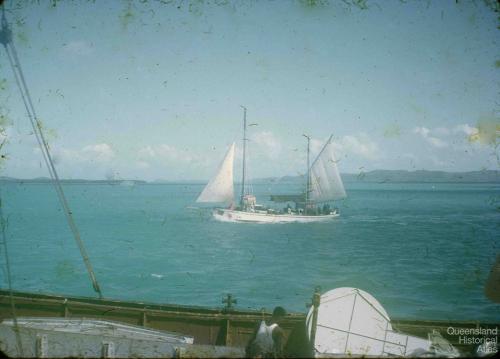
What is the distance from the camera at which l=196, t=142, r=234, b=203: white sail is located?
202ft

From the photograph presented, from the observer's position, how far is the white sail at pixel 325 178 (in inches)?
2522

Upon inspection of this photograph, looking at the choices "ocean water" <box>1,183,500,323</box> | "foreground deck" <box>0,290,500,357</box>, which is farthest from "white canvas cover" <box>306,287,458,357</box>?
"ocean water" <box>1,183,500,323</box>

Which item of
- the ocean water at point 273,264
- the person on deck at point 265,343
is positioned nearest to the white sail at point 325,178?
the ocean water at point 273,264

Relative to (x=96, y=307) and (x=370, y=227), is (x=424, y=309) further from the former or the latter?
(x=370, y=227)

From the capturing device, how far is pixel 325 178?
216 ft

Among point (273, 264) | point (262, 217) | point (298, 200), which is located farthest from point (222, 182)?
point (273, 264)

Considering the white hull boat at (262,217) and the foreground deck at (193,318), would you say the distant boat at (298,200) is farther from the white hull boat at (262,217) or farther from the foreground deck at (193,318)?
the foreground deck at (193,318)

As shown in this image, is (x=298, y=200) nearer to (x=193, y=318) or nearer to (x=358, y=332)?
(x=193, y=318)

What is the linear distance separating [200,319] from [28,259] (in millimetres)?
42223

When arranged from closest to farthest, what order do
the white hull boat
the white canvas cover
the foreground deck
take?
1. the white canvas cover
2. the foreground deck
3. the white hull boat

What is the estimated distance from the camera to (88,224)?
2936 inches

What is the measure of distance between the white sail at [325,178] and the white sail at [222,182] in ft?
59.3

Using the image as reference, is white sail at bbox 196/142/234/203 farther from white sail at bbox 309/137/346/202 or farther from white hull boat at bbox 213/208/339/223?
white sail at bbox 309/137/346/202

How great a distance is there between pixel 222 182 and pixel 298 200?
19.6 m
